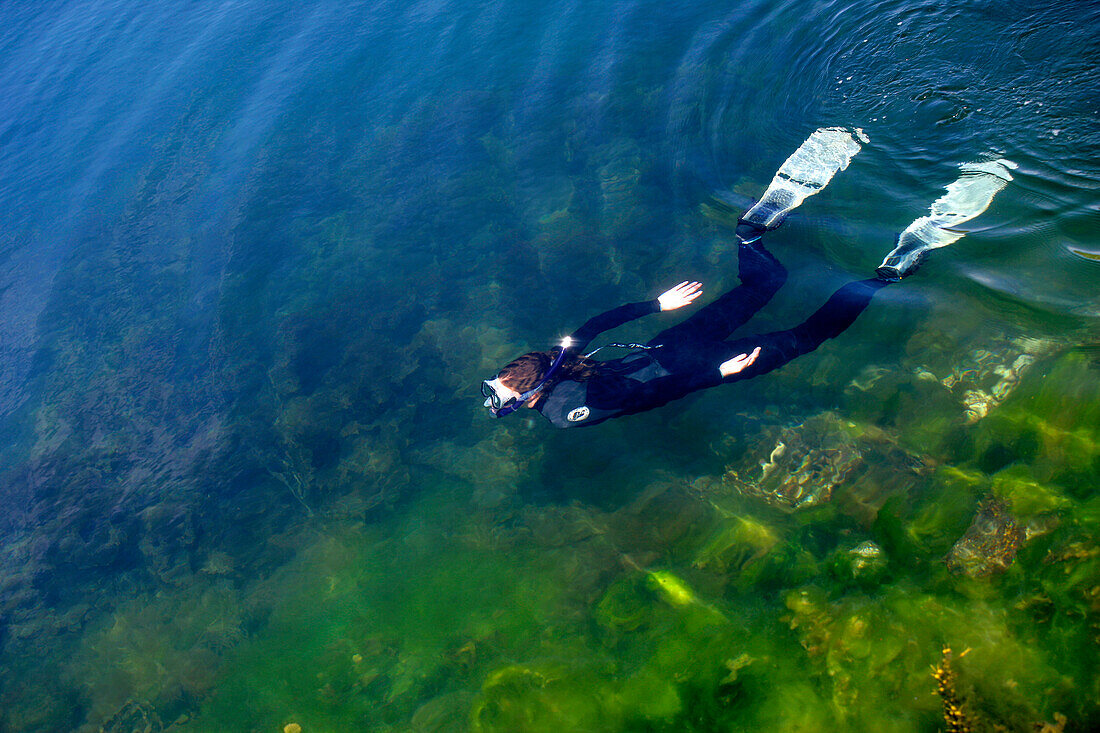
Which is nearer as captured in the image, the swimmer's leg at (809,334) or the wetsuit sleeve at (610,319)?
the swimmer's leg at (809,334)

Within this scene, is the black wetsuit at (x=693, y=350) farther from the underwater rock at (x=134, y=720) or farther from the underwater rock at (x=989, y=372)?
the underwater rock at (x=134, y=720)

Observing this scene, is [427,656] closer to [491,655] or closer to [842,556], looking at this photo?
[491,655]

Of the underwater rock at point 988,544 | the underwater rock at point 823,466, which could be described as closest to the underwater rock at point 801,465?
the underwater rock at point 823,466

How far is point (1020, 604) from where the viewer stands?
3240mm

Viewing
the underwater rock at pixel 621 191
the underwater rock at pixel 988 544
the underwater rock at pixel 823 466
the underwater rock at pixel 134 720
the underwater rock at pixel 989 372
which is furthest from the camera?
the underwater rock at pixel 621 191

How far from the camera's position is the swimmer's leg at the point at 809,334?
4.71m

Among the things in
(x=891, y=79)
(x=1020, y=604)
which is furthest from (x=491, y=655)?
(x=891, y=79)

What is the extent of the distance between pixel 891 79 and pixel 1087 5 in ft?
6.19

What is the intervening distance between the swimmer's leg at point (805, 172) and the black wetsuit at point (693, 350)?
75cm

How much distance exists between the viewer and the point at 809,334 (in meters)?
4.82

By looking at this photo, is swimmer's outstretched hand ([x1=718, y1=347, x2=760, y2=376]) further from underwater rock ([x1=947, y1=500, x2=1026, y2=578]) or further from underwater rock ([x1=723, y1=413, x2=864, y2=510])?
underwater rock ([x1=947, y1=500, x2=1026, y2=578])

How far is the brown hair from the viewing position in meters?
4.53

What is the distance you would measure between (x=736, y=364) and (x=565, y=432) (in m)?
1.61

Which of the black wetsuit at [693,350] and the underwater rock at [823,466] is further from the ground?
the black wetsuit at [693,350]
